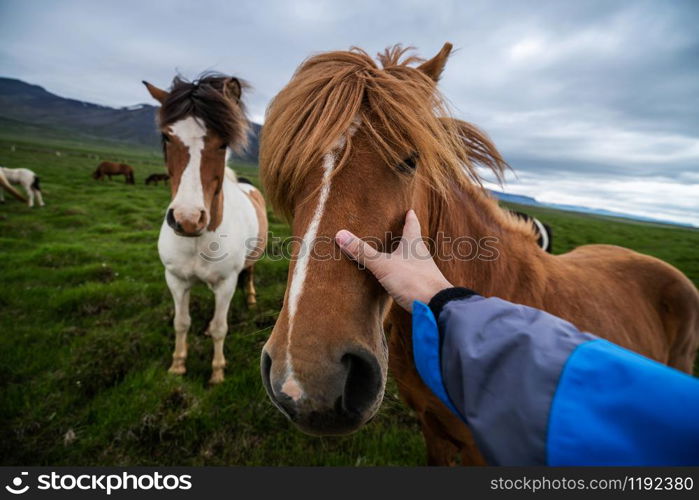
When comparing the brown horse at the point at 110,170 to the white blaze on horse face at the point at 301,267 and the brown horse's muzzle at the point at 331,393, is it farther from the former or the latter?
the brown horse's muzzle at the point at 331,393

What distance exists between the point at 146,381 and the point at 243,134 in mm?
3356

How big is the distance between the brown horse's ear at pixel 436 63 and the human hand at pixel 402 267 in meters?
1.27

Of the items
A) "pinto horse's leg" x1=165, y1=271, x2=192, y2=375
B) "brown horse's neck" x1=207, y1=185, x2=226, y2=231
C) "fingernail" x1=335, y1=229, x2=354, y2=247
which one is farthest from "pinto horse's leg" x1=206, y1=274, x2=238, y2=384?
"fingernail" x1=335, y1=229, x2=354, y2=247

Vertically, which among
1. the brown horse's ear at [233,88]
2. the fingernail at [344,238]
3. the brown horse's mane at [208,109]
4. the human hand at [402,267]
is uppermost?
the brown horse's ear at [233,88]

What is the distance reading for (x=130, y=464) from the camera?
2822 mm

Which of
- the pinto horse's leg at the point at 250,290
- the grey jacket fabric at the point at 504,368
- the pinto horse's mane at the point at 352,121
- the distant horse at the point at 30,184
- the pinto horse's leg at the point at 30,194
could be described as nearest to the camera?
the grey jacket fabric at the point at 504,368

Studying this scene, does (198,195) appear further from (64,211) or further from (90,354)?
(64,211)

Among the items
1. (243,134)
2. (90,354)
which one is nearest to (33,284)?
(90,354)

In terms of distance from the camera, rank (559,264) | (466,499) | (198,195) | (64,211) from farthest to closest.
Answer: (64,211) → (198,195) → (559,264) → (466,499)

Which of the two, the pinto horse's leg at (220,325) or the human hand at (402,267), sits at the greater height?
the human hand at (402,267)

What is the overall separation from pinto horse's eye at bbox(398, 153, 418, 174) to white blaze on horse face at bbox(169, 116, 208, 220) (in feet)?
8.28

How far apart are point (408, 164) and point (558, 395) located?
4.00 ft

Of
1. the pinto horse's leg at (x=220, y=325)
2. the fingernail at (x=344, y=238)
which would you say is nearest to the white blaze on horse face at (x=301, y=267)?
the fingernail at (x=344, y=238)

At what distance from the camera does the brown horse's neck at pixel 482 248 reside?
6.49 ft
